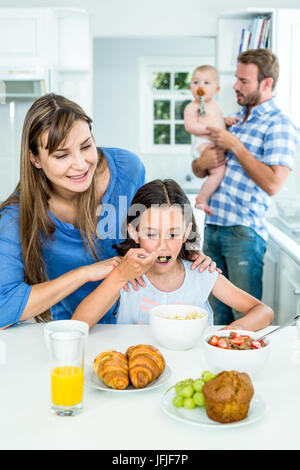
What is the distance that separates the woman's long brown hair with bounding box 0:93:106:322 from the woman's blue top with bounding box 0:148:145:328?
22mm

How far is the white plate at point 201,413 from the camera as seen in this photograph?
85cm

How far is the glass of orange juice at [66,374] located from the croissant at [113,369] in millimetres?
69

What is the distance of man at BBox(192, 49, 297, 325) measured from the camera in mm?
2492

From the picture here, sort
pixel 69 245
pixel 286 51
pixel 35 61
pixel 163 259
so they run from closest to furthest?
pixel 163 259 < pixel 69 245 < pixel 286 51 < pixel 35 61

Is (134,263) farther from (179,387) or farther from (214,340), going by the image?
(179,387)

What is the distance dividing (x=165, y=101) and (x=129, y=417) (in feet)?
17.9

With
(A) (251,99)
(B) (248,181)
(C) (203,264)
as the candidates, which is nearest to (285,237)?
(B) (248,181)

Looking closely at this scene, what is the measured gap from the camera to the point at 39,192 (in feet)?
5.20

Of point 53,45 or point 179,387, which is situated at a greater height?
point 53,45

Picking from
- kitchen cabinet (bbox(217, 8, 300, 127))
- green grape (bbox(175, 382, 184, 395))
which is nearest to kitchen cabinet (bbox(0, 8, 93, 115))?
kitchen cabinet (bbox(217, 8, 300, 127))

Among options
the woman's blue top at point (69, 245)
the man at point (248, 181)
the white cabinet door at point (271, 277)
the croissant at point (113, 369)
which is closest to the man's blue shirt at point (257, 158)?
the man at point (248, 181)

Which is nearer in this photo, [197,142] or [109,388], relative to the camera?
[109,388]

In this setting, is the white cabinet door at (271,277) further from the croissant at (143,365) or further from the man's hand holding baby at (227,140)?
the croissant at (143,365)

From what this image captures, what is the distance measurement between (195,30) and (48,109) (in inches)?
111
